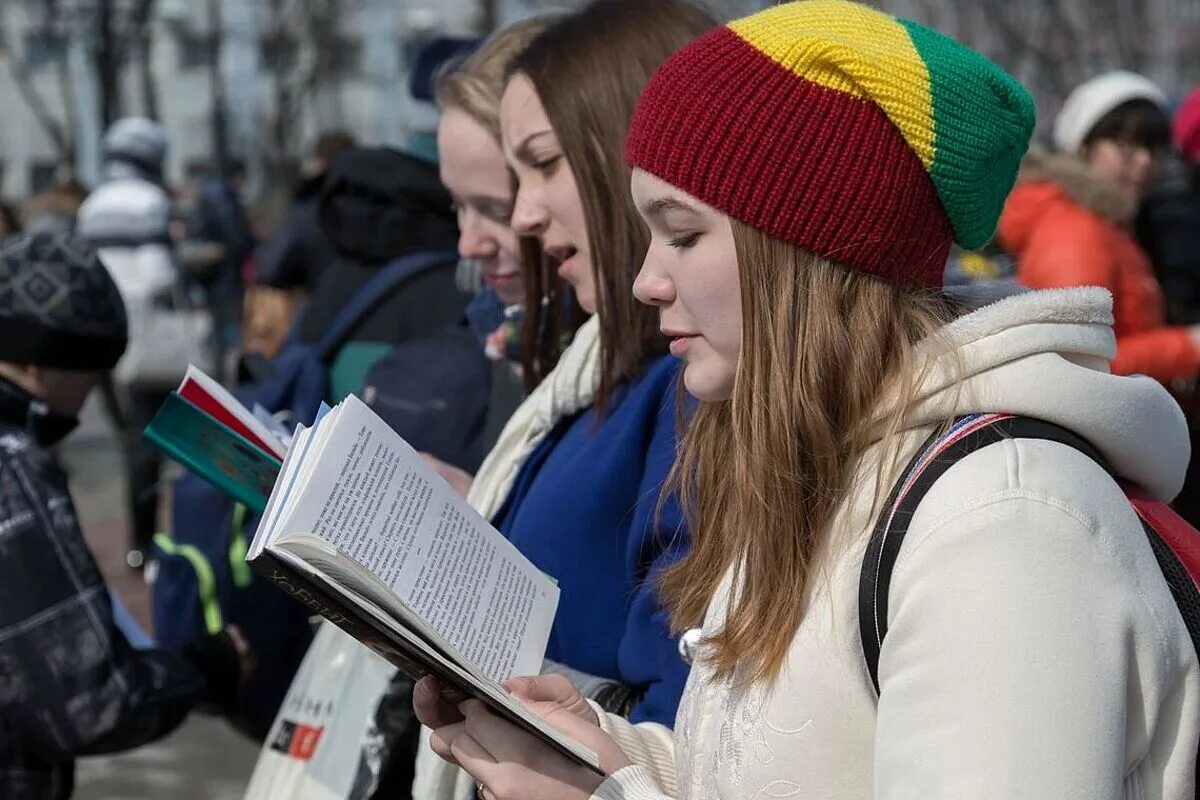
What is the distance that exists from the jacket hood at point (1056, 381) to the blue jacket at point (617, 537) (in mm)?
668

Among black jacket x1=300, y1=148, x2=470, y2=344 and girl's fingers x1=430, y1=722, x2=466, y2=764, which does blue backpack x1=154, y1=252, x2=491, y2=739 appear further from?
girl's fingers x1=430, y1=722, x2=466, y2=764

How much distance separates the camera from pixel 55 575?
255cm

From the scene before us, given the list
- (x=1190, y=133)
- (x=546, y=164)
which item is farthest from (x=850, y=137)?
(x=1190, y=133)

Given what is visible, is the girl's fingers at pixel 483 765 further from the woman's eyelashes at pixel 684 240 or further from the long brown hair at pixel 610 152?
the long brown hair at pixel 610 152

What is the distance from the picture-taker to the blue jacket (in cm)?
220

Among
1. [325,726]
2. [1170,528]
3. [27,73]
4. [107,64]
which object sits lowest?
[27,73]

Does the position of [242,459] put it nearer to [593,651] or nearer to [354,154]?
[593,651]

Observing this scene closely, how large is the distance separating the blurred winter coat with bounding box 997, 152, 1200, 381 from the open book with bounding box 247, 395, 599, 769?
2.93m

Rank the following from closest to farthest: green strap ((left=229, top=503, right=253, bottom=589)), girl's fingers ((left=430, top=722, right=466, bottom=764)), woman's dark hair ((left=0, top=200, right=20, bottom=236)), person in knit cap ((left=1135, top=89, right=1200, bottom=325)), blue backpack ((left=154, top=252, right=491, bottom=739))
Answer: girl's fingers ((left=430, top=722, right=466, bottom=764)) < blue backpack ((left=154, top=252, right=491, bottom=739)) < green strap ((left=229, top=503, right=253, bottom=589)) < person in knit cap ((left=1135, top=89, right=1200, bottom=325)) < woman's dark hair ((left=0, top=200, right=20, bottom=236))


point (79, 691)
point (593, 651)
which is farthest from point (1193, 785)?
point (79, 691)

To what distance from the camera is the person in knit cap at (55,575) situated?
8.29 feet

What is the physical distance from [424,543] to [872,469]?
1.81ft

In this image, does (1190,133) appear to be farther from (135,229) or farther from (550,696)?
(135,229)

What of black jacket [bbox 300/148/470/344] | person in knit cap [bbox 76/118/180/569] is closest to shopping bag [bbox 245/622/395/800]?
black jacket [bbox 300/148/470/344]
